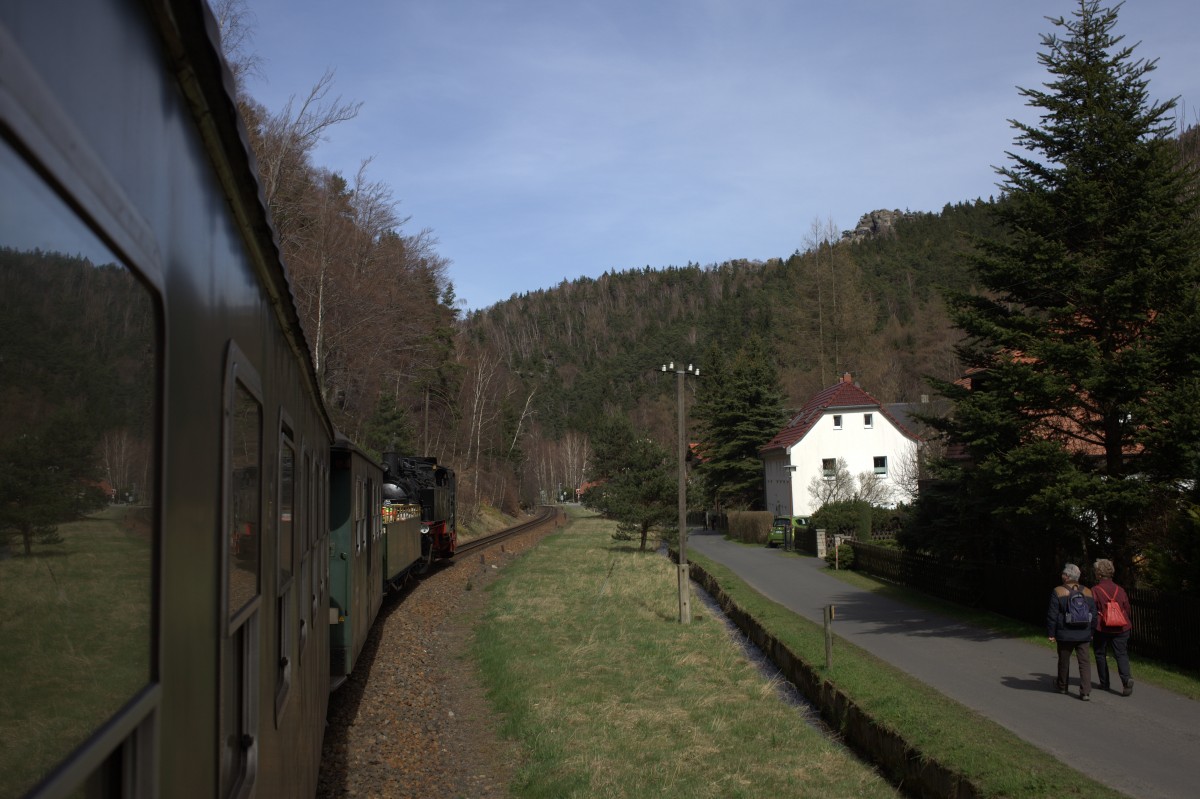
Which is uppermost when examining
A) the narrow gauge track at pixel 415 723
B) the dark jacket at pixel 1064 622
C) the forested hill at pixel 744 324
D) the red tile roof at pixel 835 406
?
the forested hill at pixel 744 324

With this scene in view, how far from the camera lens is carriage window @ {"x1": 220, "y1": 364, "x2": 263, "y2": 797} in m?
2.44

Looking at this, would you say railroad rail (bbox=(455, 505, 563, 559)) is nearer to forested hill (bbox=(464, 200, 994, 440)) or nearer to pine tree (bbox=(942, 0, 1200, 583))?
forested hill (bbox=(464, 200, 994, 440))

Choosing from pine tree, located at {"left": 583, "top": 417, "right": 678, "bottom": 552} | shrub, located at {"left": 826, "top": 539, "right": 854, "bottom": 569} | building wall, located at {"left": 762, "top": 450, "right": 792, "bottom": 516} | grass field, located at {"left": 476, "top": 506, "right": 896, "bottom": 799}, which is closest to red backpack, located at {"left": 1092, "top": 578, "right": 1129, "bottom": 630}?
grass field, located at {"left": 476, "top": 506, "right": 896, "bottom": 799}

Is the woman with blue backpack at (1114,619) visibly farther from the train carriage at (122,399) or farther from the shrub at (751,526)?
the shrub at (751,526)

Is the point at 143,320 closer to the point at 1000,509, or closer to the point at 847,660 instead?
the point at 847,660

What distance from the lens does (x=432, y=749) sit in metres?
10.4

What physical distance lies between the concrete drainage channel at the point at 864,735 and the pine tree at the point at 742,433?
135ft

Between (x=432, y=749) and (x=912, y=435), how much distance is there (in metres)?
40.6

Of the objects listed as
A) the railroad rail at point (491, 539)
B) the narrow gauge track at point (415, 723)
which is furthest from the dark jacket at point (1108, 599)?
the railroad rail at point (491, 539)

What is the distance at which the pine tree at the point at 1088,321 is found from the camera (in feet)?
44.6

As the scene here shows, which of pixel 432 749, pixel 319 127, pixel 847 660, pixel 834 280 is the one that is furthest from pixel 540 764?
pixel 834 280

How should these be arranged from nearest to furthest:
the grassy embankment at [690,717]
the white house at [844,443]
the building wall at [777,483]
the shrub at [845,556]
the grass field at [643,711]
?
the grassy embankment at [690,717] < the grass field at [643,711] < the shrub at [845,556] < the white house at [844,443] < the building wall at [777,483]

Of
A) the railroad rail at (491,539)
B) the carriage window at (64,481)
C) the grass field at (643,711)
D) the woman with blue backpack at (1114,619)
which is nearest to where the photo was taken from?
the carriage window at (64,481)

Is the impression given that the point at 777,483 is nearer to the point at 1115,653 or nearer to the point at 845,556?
the point at 845,556
